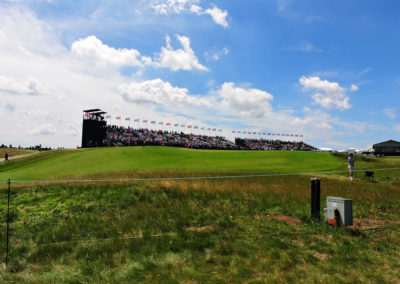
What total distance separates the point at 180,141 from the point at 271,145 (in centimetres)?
4426

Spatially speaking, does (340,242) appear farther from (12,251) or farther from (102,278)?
(12,251)

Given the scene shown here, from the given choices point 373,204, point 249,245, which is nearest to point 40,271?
point 249,245

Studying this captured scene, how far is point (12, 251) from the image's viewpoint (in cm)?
668

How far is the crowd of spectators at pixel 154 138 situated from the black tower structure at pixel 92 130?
7.37 ft

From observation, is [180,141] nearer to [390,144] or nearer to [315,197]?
[390,144]

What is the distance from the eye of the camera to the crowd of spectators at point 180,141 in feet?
255

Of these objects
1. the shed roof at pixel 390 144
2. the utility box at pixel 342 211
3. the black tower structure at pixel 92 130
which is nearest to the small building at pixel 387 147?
the shed roof at pixel 390 144

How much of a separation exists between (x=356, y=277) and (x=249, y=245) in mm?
2266

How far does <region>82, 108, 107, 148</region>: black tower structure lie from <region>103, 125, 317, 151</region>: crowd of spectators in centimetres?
220

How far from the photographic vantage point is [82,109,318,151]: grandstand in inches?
2835

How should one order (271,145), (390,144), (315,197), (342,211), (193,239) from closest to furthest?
(193,239) < (342,211) < (315,197) < (390,144) < (271,145)

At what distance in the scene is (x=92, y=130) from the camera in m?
71.9

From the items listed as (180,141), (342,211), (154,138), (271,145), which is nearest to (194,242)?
(342,211)

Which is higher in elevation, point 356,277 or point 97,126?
point 97,126
